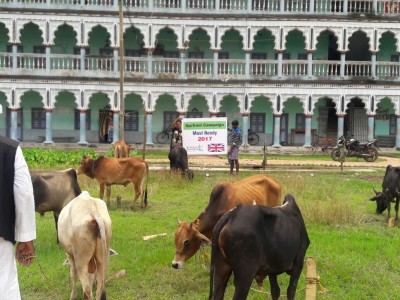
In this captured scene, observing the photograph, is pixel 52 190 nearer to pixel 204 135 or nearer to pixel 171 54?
pixel 204 135

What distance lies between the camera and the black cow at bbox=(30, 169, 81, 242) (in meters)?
9.52

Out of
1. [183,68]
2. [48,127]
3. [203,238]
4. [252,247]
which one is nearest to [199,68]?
[183,68]

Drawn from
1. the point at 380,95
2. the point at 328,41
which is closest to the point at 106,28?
the point at 328,41

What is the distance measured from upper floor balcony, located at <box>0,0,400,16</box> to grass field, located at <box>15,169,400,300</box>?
20.0 m

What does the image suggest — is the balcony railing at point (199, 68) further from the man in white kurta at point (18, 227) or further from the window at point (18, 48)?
the man in white kurta at point (18, 227)

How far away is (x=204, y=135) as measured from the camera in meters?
22.2

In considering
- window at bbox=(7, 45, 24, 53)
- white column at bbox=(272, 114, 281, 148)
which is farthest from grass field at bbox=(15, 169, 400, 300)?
window at bbox=(7, 45, 24, 53)

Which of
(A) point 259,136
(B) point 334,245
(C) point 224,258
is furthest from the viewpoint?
(A) point 259,136

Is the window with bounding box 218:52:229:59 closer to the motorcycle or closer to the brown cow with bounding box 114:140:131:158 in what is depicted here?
the motorcycle

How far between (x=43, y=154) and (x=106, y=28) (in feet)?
41.9

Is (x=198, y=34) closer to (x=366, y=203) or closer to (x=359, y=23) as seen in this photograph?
(x=359, y=23)

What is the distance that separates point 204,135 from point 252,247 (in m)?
16.6

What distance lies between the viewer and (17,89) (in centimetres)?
3231

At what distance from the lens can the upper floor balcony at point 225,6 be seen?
3275 centimetres
